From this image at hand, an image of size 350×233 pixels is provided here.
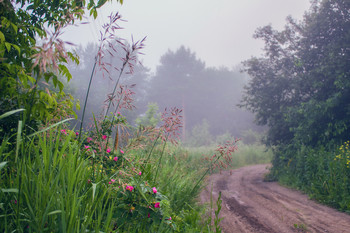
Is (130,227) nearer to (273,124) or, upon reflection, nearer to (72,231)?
(72,231)

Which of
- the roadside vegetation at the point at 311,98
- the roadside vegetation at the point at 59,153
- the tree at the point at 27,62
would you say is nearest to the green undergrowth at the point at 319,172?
the roadside vegetation at the point at 311,98

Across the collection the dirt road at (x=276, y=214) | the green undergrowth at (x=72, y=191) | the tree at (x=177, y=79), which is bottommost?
the dirt road at (x=276, y=214)

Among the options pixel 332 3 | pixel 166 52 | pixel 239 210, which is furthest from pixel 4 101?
pixel 166 52

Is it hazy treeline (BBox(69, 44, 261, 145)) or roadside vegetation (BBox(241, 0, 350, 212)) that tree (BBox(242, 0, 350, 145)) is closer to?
roadside vegetation (BBox(241, 0, 350, 212))

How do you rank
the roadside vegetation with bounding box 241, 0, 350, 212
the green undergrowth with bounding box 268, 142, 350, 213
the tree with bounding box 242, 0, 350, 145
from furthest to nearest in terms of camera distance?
the tree with bounding box 242, 0, 350, 145
the roadside vegetation with bounding box 241, 0, 350, 212
the green undergrowth with bounding box 268, 142, 350, 213

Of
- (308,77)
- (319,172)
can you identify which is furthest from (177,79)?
(319,172)

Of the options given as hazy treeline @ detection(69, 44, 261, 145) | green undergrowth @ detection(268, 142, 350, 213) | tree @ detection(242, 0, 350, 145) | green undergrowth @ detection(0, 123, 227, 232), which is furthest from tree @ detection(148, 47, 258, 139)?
green undergrowth @ detection(0, 123, 227, 232)

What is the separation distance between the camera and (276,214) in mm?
6219

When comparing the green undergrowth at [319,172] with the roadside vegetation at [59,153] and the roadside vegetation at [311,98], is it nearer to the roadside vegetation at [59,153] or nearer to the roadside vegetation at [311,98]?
the roadside vegetation at [311,98]

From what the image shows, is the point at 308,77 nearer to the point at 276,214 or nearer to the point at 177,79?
the point at 276,214

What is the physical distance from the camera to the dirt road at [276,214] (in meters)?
5.21

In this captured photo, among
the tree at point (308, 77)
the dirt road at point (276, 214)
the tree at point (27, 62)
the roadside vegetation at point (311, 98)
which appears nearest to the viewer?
the tree at point (27, 62)

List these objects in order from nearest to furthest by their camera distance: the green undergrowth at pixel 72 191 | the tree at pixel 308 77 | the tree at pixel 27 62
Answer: the green undergrowth at pixel 72 191 < the tree at pixel 27 62 < the tree at pixel 308 77

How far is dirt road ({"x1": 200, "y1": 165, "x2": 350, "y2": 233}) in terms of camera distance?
5207 mm
